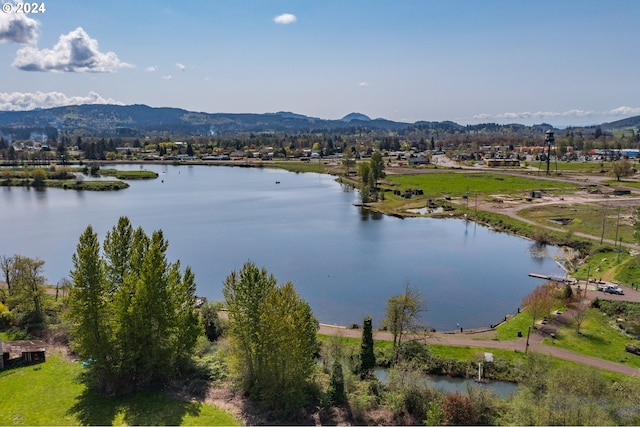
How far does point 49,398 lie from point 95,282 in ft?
20.1

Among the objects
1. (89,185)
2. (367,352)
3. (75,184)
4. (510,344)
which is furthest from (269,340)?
(75,184)

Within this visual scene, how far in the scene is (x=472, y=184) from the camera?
104562mm

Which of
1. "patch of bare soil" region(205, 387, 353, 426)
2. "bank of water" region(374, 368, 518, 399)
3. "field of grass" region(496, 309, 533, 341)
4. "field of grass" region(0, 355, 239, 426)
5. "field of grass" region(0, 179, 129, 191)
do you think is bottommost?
"bank of water" region(374, 368, 518, 399)

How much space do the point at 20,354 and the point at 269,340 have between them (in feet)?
54.0

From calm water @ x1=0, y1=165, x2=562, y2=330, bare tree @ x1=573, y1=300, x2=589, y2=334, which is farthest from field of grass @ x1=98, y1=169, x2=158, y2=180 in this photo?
bare tree @ x1=573, y1=300, x2=589, y2=334

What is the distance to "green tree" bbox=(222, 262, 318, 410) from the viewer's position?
22.1 metres

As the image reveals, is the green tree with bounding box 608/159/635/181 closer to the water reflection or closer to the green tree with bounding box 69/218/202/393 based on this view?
the water reflection

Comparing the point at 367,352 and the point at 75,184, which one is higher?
the point at 75,184

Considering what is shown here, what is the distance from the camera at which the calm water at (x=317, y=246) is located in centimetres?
4150

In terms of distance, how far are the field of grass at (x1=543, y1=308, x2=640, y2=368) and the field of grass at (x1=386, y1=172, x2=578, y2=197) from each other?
56689 millimetres

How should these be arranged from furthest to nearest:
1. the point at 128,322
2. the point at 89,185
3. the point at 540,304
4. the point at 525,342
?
the point at 89,185 < the point at 540,304 < the point at 525,342 < the point at 128,322

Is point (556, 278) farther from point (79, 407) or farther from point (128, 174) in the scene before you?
point (128, 174)

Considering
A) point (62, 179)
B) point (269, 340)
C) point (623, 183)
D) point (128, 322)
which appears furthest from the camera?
point (62, 179)

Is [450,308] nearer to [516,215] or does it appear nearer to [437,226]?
[437,226]
